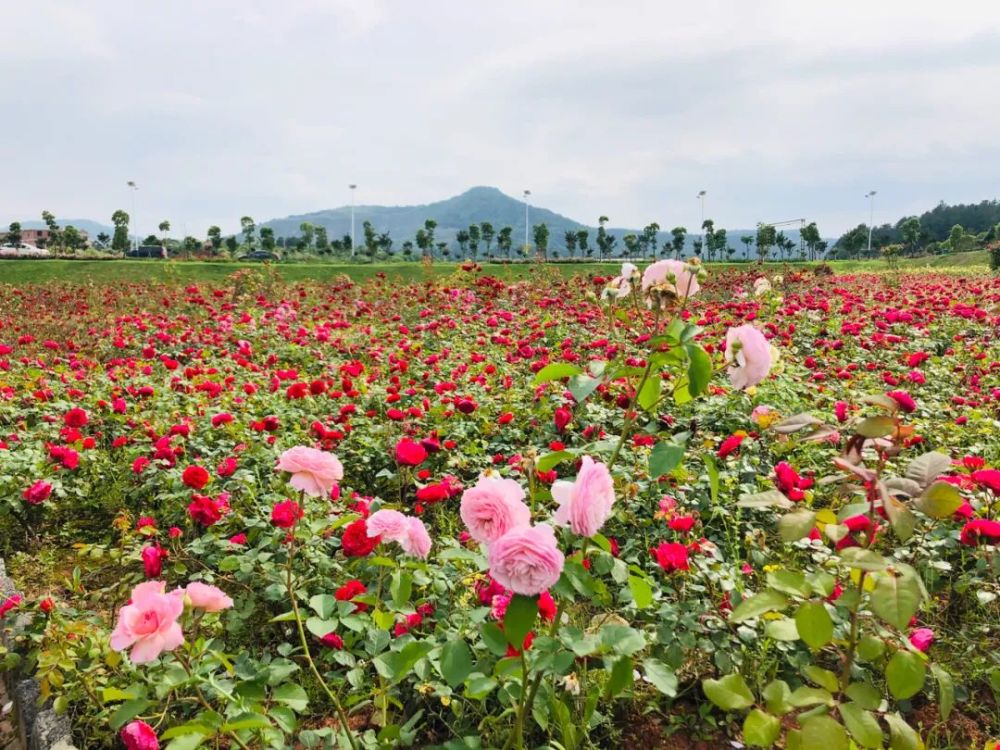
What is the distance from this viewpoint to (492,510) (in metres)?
1.05

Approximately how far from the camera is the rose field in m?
1.11

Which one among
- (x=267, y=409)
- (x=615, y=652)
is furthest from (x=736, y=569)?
(x=267, y=409)

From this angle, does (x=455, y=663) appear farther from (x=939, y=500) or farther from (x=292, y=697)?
(x=939, y=500)

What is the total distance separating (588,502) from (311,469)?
2.24ft

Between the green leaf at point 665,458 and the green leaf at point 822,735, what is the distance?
0.49 meters

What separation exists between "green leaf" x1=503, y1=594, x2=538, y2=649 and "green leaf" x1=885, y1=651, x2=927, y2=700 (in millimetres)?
647

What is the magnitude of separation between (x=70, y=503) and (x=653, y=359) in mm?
3436

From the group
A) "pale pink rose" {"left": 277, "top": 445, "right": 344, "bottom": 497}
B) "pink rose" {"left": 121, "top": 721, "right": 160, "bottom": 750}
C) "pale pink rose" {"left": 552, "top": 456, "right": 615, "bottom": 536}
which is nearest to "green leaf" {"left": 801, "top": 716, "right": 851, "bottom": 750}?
"pale pink rose" {"left": 552, "top": 456, "right": 615, "bottom": 536}

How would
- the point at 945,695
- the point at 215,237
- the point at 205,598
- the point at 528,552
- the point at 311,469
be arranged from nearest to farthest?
the point at 528,552 → the point at 945,695 → the point at 205,598 → the point at 311,469 → the point at 215,237

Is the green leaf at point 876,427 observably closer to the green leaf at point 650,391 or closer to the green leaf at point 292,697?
the green leaf at point 650,391

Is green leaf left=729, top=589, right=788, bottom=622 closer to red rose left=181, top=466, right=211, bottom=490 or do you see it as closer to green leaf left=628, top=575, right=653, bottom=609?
green leaf left=628, top=575, right=653, bottom=609

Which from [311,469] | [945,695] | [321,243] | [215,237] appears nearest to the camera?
[945,695]

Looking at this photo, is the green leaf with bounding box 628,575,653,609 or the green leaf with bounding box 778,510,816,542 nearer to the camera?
the green leaf with bounding box 778,510,816,542

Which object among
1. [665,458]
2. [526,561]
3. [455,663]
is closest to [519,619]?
[526,561]
